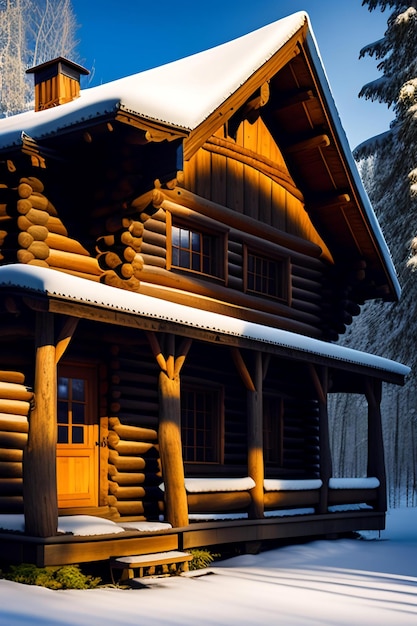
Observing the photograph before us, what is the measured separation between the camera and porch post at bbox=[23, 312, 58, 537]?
31.0ft

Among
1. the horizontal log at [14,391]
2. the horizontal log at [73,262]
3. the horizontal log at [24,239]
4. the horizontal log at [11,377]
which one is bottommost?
the horizontal log at [14,391]

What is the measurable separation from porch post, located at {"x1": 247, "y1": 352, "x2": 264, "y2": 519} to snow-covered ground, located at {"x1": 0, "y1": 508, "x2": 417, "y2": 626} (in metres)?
0.80

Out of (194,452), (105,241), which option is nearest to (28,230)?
(105,241)

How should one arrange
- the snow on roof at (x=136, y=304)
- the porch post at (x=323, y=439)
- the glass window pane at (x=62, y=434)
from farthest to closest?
the porch post at (x=323, y=439)
the glass window pane at (x=62, y=434)
the snow on roof at (x=136, y=304)

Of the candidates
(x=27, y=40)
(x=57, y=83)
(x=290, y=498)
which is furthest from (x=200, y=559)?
(x=27, y=40)

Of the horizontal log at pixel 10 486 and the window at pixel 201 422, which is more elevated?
the window at pixel 201 422

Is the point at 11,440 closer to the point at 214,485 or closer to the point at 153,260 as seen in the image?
the point at 214,485

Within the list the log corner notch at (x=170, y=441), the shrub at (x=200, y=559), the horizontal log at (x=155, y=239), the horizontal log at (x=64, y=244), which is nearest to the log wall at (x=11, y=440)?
the log corner notch at (x=170, y=441)

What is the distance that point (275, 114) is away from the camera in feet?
54.2

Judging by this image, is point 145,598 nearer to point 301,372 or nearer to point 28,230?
point 28,230

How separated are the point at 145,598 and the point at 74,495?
11.5 ft

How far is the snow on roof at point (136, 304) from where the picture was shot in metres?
9.55

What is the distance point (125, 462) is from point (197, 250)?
13.5 ft

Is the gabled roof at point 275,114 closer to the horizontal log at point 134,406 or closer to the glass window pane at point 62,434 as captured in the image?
the horizontal log at point 134,406
